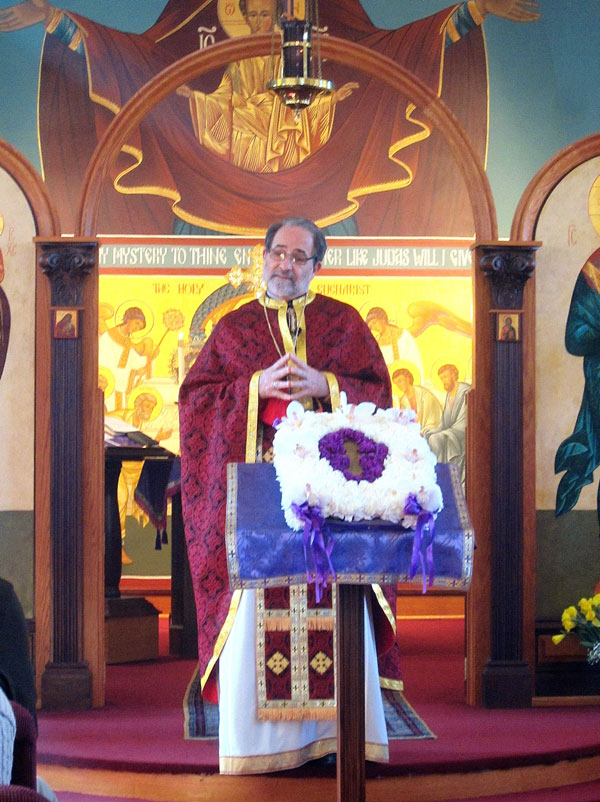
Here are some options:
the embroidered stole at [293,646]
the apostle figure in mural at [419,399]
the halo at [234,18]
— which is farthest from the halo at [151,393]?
the embroidered stole at [293,646]

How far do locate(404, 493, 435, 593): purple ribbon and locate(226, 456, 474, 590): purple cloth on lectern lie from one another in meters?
0.04

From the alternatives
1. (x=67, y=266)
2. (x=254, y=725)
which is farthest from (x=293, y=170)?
(x=254, y=725)

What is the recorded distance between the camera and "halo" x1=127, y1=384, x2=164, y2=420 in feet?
33.5

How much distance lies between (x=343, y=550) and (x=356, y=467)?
0.24 m

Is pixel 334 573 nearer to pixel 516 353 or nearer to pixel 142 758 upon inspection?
pixel 142 758

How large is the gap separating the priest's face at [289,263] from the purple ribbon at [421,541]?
1.93m

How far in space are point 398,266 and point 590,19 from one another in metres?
3.64

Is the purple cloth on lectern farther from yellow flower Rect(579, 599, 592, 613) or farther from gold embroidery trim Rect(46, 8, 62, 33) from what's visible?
gold embroidery trim Rect(46, 8, 62, 33)

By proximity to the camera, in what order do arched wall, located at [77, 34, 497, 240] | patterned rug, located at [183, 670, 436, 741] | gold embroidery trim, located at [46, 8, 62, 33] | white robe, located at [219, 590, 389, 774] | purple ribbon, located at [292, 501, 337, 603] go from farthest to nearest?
A: gold embroidery trim, located at [46, 8, 62, 33] → arched wall, located at [77, 34, 497, 240] → patterned rug, located at [183, 670, 436, 741] → white robe, located at [219, 590, 389, 774] → purple ribbon, located at [292, 501, 337, 603]

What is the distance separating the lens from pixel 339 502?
11.5 feet

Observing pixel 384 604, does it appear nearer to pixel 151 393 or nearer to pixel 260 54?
pixel 260 54

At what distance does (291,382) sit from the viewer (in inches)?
197

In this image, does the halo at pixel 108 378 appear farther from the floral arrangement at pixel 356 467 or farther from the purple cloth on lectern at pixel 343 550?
the purple cloth on lectern at pixel 343 550

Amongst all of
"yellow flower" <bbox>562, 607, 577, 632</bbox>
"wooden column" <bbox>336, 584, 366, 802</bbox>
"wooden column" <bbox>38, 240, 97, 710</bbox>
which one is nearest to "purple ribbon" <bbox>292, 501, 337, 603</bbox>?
"wooden column" <bbox>336, 584, 366, 802</bbox>
